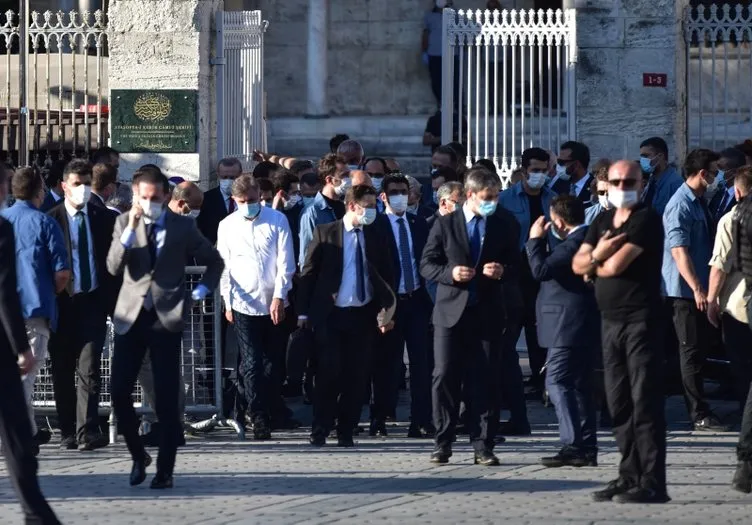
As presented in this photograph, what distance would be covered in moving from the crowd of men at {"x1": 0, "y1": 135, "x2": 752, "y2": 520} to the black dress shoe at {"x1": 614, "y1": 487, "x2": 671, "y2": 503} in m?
0.02

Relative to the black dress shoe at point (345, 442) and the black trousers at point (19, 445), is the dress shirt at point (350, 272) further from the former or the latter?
the black trousers at point (19, 445)

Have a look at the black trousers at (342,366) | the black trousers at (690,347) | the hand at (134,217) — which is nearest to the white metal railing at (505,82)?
the black trousers at (690,347)

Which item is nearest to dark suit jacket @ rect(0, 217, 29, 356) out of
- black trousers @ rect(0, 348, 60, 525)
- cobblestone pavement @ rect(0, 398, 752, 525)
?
black trousers @ rect(0, 348, 60, 525)

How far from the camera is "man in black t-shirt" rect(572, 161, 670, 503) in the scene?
9664 mm

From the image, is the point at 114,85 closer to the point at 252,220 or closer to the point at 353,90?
the point at 252,220

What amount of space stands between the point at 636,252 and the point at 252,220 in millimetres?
3620

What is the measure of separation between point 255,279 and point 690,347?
3.22 m

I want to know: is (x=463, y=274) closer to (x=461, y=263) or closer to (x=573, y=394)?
(x=461, y=263)

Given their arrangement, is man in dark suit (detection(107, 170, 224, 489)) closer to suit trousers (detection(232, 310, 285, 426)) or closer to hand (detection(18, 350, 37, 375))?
hand (detection(18, 350, 37, 375))

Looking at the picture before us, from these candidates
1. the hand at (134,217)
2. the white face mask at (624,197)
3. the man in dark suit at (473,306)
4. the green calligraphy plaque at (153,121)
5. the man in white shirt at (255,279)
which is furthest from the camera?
the green calligraphy plaque at (153,121)

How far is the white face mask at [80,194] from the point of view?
38.9ft

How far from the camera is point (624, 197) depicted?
9844 millimetres

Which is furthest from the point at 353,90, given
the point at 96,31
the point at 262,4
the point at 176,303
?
the point at 176,303

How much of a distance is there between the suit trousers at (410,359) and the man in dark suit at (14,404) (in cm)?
432
